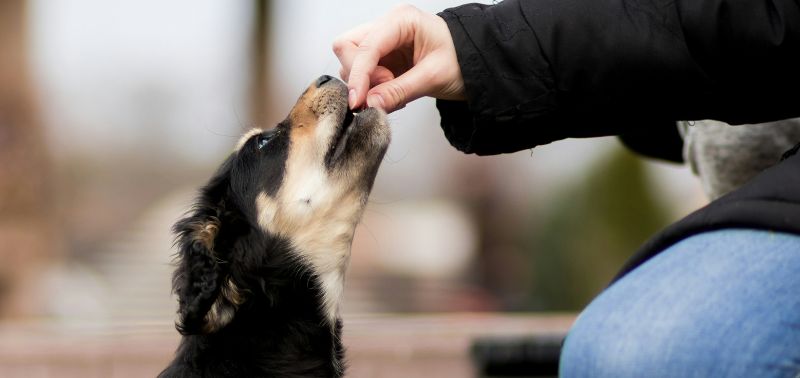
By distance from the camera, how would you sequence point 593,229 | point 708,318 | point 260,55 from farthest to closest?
point 260,55, point 593,229, point 708,318

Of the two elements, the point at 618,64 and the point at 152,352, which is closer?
the point at 618,64

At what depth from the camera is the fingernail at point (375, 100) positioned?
2.45 meters

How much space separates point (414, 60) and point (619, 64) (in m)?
0.48

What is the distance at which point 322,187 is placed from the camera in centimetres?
311

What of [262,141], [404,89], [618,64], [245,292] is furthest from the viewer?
[262,141]

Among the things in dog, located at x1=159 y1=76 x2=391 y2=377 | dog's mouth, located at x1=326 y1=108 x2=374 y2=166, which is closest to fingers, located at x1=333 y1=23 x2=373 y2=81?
dog, located at x1=159 y1=76 x2=391 y2=377

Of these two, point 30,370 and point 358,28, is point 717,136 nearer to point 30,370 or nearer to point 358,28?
point 358,28

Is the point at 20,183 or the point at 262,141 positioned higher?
the point at 262,141

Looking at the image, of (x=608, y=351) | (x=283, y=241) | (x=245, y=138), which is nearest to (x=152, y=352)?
(x=245, y=138)

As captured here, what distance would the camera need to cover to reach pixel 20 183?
8711 millimetres

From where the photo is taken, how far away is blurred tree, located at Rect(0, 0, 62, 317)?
871cm

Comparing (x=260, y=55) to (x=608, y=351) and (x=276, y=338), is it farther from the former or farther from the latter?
(x=608, y=351)

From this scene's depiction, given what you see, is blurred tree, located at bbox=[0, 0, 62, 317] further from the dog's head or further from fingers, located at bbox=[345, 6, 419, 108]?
fingers, located at bbox=[345, 6, 419, 108]

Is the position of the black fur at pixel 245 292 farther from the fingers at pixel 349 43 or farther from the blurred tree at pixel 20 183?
the blurred tree at pixel 20 183
